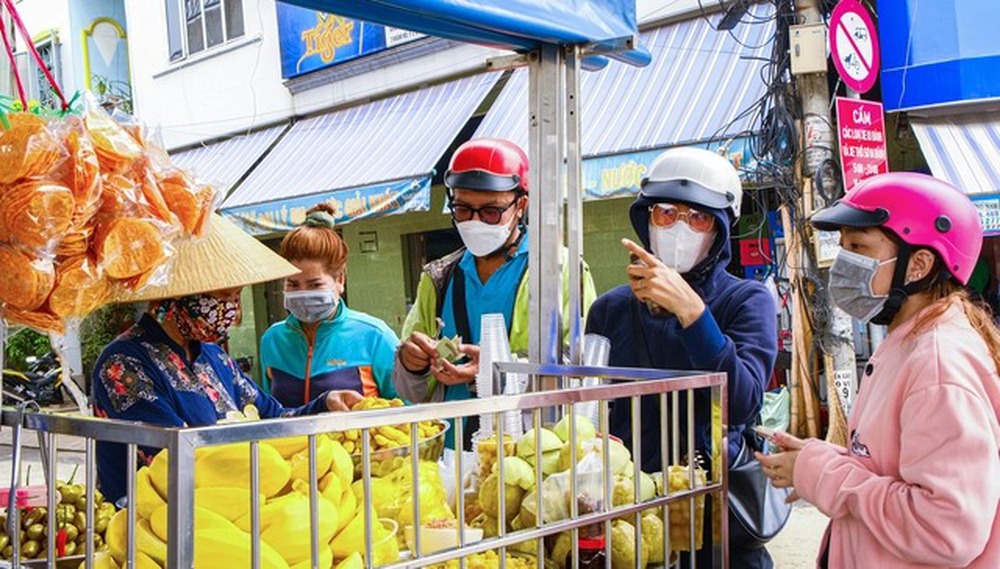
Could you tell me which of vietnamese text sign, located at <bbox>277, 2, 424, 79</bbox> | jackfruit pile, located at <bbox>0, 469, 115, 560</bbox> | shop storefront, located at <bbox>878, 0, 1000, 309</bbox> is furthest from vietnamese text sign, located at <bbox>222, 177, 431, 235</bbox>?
jackfruit pile, located at <bbox>0, 469, 115, 560</bbox>

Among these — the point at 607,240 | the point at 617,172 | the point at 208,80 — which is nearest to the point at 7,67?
the point at 617,172

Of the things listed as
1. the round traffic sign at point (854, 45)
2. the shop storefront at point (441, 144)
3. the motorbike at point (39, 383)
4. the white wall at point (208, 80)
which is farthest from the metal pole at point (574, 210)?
the motorbike at point (39, 383)

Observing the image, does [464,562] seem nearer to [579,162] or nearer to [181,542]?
[181,542]

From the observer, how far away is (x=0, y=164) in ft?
4.20

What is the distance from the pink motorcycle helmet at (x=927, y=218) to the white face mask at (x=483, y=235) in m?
1.18

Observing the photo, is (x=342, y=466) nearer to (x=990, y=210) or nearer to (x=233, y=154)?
(x=990, y=210)

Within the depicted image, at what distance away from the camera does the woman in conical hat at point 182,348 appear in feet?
7.23

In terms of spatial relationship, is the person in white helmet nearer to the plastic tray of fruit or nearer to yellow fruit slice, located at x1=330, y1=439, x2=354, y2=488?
the plastic tray of fruit

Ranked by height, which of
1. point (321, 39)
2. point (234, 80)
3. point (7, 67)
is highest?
point (321, 39)

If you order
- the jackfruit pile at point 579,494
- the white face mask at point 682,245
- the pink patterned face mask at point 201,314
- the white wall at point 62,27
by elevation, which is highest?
the white wall at point 62,27

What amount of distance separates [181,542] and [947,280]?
156 centimetres

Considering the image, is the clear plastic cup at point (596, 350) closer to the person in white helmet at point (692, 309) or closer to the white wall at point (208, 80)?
the person in white helmet at point (692, 309)

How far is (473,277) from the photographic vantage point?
10.1 feet

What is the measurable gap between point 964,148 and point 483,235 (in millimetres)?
5616
